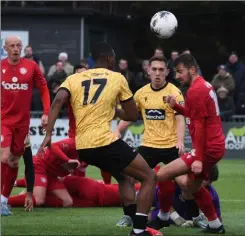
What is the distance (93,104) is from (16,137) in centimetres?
281

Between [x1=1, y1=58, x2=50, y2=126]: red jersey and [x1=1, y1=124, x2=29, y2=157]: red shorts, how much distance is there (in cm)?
7

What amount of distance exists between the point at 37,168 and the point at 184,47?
1615 cm

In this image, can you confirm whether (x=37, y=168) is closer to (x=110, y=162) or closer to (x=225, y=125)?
(x=110, y=162)

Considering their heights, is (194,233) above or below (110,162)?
below

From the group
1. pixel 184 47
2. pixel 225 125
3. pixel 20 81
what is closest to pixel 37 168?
pixel 20 81

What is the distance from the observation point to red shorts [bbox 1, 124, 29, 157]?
1215cm

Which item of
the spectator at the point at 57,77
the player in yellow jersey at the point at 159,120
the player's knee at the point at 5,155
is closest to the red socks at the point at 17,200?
the player's knee at the point at 5,155

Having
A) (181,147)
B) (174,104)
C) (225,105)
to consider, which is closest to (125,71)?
(225,105)

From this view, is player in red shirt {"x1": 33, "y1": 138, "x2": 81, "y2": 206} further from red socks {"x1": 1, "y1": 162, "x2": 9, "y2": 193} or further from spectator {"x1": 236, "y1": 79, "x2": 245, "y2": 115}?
spectator {"x1": 236, "y1": 79, "x2": 245, "y2": 115}

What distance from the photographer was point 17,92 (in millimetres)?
12195

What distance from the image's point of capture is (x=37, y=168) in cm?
1305

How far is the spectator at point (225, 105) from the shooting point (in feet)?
74.3

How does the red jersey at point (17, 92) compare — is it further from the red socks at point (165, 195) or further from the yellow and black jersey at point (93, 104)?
the yellow and black jersey at point (93, 104)

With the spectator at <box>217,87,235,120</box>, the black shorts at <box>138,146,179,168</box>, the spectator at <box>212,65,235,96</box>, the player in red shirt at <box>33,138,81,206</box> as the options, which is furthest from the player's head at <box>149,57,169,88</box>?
the spectator at <box>212,65,235,96</box>
